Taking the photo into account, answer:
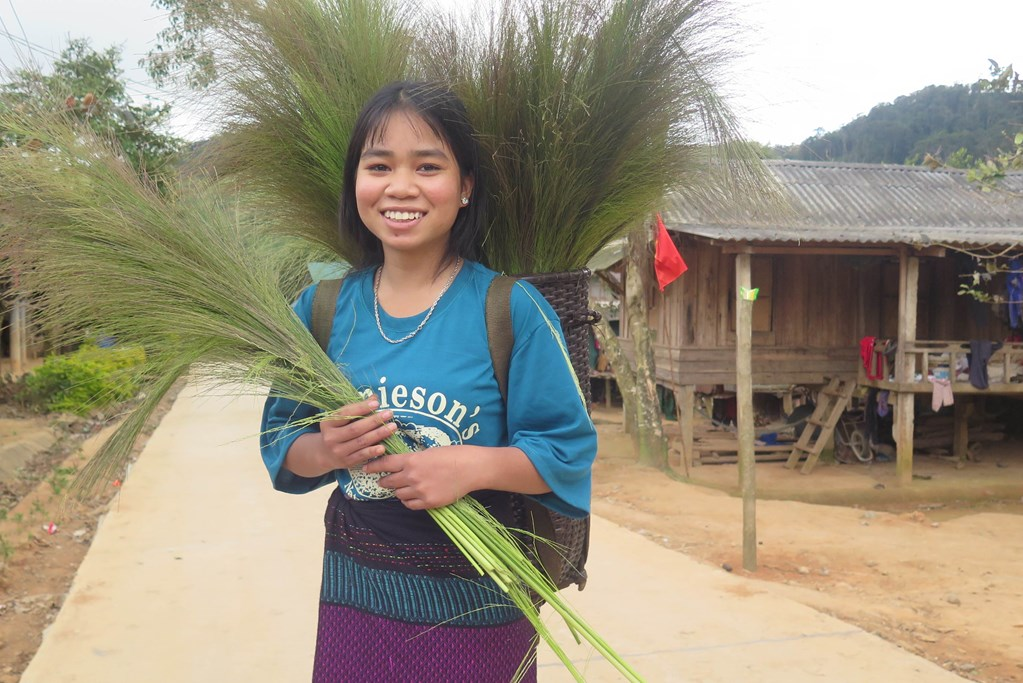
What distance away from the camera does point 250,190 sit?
5.97 ft

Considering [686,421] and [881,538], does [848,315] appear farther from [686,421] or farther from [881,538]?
[881,538]

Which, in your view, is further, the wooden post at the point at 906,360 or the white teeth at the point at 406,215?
the wooden post at the point at 906,360

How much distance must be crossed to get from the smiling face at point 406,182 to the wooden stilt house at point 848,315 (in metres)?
8.18

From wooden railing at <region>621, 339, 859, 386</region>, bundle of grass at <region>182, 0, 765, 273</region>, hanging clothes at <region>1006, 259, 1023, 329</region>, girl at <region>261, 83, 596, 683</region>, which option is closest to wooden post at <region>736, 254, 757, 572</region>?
bundle of grass at <region>182, 0, 765, 273</region>

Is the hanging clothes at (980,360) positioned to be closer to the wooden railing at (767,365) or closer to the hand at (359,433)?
the wooden railing at (767,365)

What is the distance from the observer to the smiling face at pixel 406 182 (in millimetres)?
1420

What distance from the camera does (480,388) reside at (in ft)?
4.51

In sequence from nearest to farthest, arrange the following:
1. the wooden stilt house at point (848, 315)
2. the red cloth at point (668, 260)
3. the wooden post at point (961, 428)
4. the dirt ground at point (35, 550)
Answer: the dirt ground at point (35, 550)
the red cloth at point (668, 260)
the wooden stilt house at point (848, 315)
the wooden post at point (961, 428)

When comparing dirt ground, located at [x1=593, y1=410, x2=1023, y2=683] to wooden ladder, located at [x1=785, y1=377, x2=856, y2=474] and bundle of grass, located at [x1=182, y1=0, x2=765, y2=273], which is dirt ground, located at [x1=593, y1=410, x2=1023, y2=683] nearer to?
wooden ladder, located at [x1=785, y1=377, x2=856, y2=474]

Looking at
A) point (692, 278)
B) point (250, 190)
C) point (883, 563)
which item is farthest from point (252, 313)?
point (692, 278)

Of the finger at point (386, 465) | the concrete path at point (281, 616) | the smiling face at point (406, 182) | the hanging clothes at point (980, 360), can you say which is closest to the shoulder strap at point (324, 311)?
the smiling face at point (406, 182)

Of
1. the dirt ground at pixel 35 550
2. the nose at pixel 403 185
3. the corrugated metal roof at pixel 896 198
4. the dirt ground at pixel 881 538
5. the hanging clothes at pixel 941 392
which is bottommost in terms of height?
the dirt ground at pixel 881 538

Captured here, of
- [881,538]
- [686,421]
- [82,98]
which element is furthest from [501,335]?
[686,421]

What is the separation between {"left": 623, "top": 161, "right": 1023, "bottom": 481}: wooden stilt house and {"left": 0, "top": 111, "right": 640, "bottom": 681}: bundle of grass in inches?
323
